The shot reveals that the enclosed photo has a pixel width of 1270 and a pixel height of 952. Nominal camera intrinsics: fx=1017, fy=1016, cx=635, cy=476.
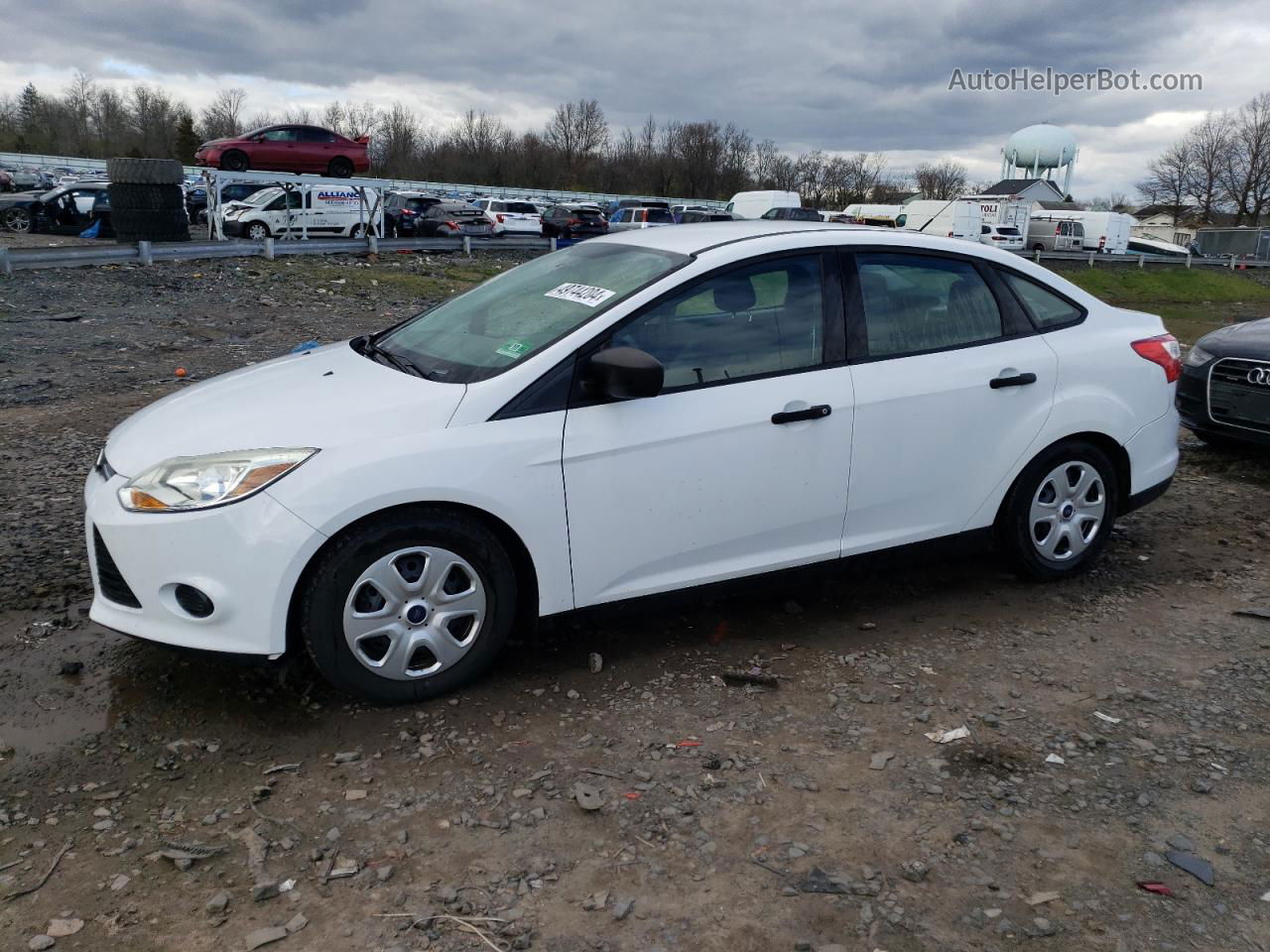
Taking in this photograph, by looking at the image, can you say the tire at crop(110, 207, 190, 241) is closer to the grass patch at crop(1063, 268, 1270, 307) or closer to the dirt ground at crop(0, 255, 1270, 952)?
the dirt ground at crop(0, 255, 1270, 952)

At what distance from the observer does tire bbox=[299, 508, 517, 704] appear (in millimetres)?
3467

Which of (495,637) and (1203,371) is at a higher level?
(1203,371)

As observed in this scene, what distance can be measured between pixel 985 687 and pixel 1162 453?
1.96m

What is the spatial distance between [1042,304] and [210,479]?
3.74 m

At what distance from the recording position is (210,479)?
11.3 feet

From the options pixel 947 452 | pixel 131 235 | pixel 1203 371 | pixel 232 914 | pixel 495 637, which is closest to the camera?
pixel 232 914

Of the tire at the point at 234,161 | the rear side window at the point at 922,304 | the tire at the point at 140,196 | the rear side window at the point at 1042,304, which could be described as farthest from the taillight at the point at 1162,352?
the tire at the point at 234,161

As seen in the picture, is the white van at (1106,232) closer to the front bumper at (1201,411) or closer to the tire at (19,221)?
the tire at (19,221)

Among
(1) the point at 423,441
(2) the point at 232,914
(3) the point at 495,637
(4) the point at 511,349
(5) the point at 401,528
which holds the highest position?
(4) the point at 511,349

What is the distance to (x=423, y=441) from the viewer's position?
3.54 meters

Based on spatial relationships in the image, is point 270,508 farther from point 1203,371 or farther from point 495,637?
point 1203,371

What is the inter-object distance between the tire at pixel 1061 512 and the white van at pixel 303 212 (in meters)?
22.9

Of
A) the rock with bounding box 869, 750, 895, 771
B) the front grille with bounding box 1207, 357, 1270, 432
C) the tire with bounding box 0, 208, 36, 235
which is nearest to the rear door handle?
the rock with bounding box 869, 750, 895, 771

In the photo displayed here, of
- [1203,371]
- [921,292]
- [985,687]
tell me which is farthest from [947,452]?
[1203,371]
